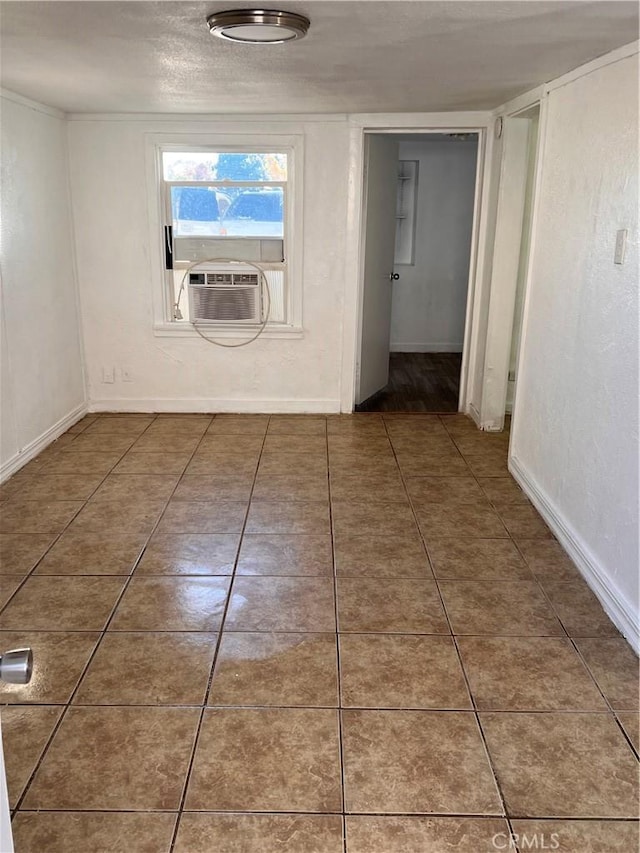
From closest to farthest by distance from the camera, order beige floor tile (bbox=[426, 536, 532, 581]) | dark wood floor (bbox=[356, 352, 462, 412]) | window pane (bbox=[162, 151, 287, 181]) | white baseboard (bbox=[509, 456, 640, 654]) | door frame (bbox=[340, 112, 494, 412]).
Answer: white baseboard (bbox=[509, 456, 640, 654])
beige floor tile (bbox=[426, 536, 532, 581])
door frame (bbox=[340, 112, 494, 412])
window pane (bbox=[162, 151, 287, 181])
dark wood floor (bbox=[356, 352, 462, 412])

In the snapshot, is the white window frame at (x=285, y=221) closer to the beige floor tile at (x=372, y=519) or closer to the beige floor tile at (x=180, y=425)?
the beige floor tile at (x=180, y=425)

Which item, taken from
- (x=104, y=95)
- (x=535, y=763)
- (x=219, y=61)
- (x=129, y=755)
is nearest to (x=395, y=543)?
(x=535, y=763)

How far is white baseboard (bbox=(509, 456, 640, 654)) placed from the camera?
8.29 feet

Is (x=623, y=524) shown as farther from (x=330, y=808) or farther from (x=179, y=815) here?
(x=179, y=815)

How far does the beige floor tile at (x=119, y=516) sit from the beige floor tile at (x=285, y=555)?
1.77 ft

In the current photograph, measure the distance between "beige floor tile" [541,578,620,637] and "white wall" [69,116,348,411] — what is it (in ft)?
9.00

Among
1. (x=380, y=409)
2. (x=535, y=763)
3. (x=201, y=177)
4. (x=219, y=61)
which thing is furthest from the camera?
(x=380, y=409)

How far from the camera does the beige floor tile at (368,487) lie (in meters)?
3.78

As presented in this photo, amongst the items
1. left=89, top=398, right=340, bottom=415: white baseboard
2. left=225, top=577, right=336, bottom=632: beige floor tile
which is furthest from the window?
left=225, top=577, right=336, bottom=632: beige floor tile

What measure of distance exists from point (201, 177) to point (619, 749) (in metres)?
4.37

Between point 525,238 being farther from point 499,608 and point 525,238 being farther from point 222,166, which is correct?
point 499,608

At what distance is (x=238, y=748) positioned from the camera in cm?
200

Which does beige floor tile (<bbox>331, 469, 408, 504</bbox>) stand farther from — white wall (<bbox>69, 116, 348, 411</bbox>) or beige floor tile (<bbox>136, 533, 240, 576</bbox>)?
white wall (<bbox>69, 116, 348, 411</bbox>)

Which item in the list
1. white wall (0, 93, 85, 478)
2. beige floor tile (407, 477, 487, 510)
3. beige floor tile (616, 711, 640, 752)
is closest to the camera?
beige floor tile (616, 711, 640, 752)
